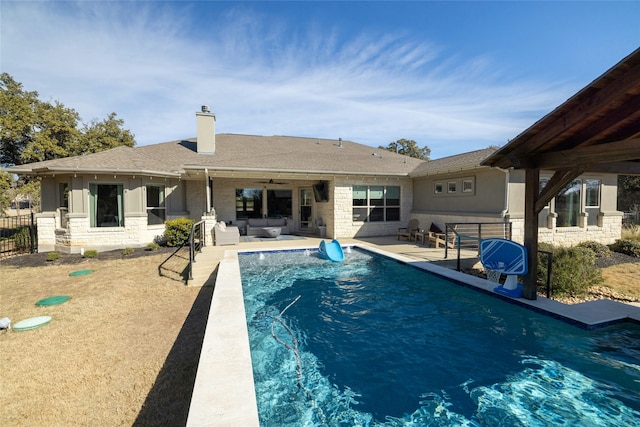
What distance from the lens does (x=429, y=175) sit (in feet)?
45.2

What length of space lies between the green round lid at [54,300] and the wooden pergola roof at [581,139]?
9510 mm

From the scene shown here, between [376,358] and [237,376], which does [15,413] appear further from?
[376,358]

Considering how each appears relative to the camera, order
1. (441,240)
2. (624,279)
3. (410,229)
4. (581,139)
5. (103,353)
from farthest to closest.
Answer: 1. (410,229)
2. (441,240)
3. (624,279)
4. (581,139)
5. (103,353)

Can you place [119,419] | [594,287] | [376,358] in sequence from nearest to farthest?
[119,419] → [376,358] → [594,287]

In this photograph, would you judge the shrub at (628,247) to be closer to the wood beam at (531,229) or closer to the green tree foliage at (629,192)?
the wood beam at (531,229)

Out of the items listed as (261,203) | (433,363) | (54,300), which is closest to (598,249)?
(433,363)

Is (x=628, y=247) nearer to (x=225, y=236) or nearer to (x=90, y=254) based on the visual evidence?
(x=225, y=236)

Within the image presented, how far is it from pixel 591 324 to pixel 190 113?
661 inches

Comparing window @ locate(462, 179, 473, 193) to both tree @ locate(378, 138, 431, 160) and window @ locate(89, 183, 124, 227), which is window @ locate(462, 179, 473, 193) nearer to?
window @ locate(89, 183, 124, 227)

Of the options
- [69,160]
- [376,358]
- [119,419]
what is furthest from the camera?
[69,160]

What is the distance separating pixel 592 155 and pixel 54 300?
10.4 metres

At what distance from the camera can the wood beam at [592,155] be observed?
379cm

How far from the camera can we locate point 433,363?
12.9ft

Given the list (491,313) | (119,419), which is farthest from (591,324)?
(119,419)
